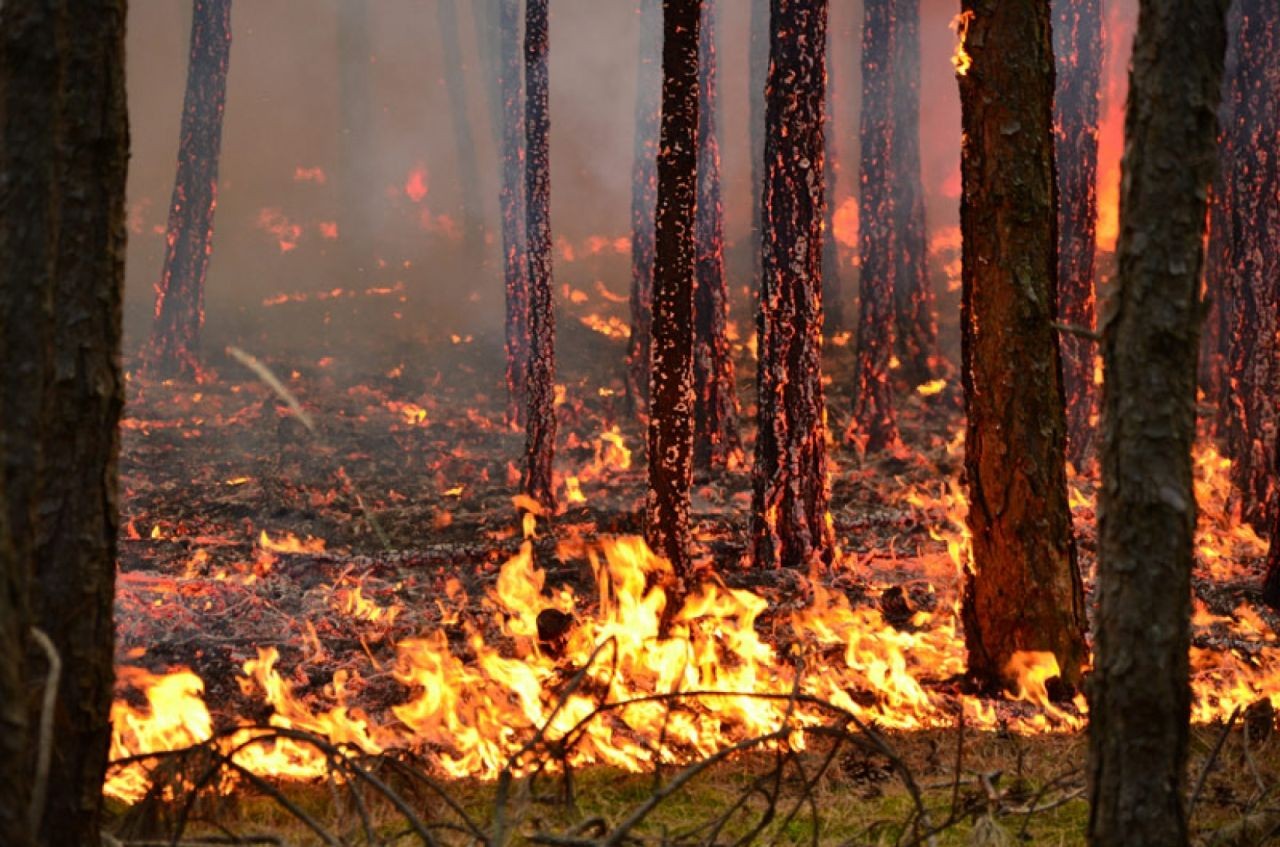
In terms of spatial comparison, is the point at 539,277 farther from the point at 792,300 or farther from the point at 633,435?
the point at 633,435

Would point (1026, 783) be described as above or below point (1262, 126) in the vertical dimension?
below

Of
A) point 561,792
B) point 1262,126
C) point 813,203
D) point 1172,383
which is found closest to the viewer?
point 1172,383

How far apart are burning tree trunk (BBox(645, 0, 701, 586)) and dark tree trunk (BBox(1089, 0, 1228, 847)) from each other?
16.6ft

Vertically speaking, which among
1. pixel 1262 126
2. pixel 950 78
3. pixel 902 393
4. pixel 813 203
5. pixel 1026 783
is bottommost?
pixel 1026 783

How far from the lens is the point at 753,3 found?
68.3 ft

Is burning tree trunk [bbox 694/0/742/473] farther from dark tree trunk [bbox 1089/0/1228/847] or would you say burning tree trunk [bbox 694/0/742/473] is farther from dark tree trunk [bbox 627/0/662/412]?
dark tree trunk [bbox 1089/0/1228/847]

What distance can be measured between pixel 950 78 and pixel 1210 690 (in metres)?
18.8

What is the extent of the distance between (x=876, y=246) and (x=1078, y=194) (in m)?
2.49

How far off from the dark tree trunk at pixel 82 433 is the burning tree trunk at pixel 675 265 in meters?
5.28

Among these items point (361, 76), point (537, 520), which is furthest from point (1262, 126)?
point (361, 76)

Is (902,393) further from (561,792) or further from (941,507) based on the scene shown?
(561,792)

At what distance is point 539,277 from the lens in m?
11.1

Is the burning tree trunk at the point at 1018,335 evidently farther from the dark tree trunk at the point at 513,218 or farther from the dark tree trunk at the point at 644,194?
the dark tree trunk at the point at 513,218

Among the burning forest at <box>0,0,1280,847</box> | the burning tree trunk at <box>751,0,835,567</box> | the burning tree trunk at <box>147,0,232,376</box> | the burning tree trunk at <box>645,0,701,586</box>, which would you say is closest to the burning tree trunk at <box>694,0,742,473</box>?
the burning forest at <box>0,0,1280,847</box>
